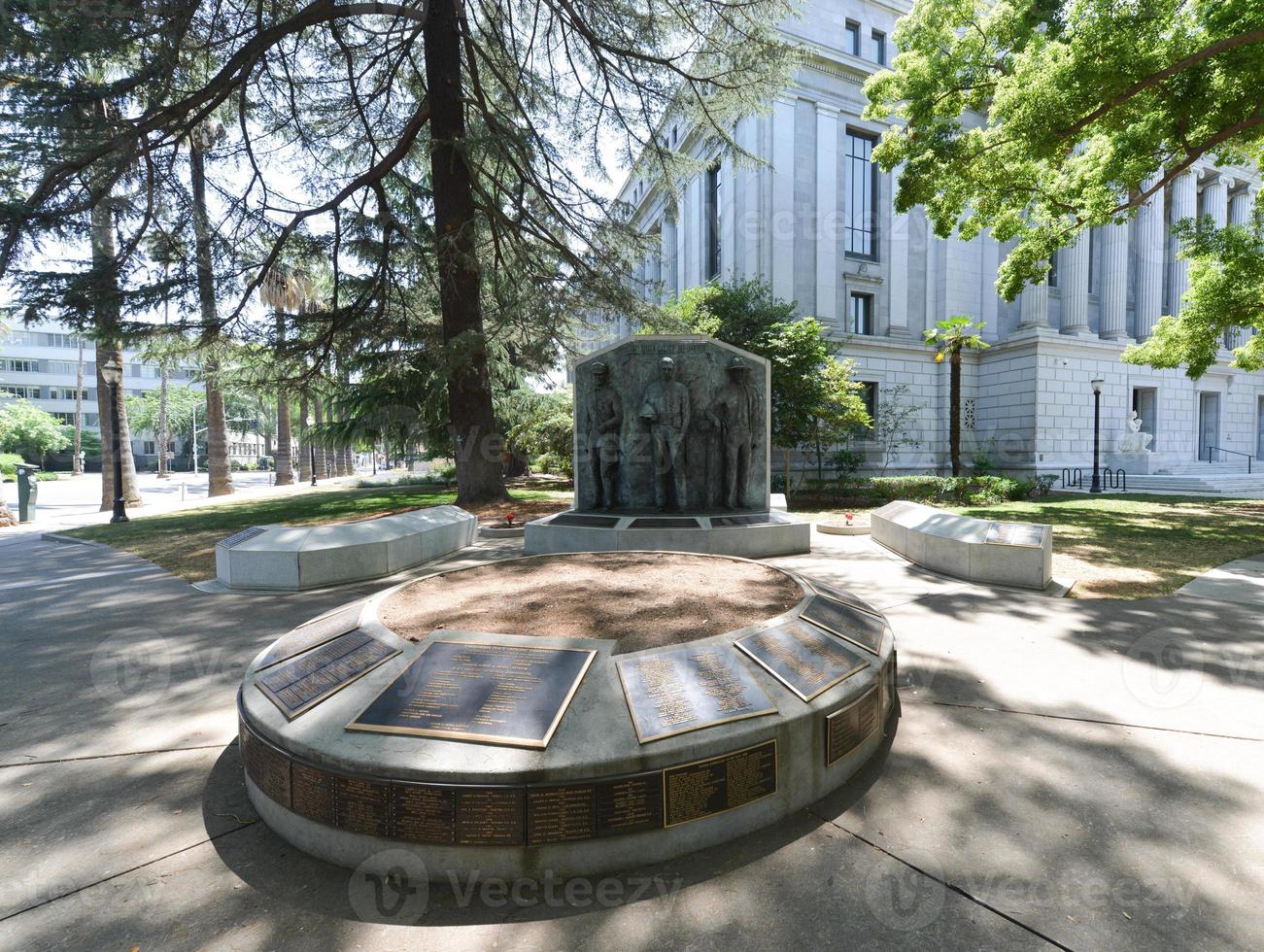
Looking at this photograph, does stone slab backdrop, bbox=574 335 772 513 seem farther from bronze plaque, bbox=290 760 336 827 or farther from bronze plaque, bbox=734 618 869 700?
bronze plaque, bbox=290 760 336 827

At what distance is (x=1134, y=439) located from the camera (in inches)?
1182

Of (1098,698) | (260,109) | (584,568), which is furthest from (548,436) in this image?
(1098,698)

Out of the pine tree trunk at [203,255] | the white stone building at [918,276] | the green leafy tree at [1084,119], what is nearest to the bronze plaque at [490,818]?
the pine tree trunk at [203,255]

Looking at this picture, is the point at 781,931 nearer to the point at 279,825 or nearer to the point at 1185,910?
the point at 1185,910

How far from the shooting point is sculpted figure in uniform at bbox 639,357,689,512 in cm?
1055

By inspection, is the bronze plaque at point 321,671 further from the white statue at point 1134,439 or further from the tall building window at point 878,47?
the white statue at point 1134,439

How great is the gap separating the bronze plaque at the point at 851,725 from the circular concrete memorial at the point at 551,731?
0.01m

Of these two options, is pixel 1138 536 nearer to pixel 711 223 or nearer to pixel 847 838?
pixel 847 838

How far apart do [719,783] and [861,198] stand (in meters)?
33.0

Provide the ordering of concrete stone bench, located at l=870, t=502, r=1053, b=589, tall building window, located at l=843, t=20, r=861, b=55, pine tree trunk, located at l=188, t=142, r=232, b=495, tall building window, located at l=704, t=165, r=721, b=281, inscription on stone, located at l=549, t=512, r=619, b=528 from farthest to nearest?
tall building window, located at l=704, t=165, r=721, b=281
tall building window, located at l=843, t=20, r=861, b=55
pine tree trunk, located at l=188, t=142, r=232, b=495
inscription on stone, located at l=549, t=512, r=619, b=528
concrete stone bench, located at l=870, t=502, r=1053, b=589

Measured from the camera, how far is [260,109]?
13.8 meters

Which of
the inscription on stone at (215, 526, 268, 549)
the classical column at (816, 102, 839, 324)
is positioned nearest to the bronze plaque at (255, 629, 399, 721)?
the inscription on stone at (215, 526, 268, 549)

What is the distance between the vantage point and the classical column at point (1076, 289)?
2967cm

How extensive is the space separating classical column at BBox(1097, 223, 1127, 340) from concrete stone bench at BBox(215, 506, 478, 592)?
124 feet
